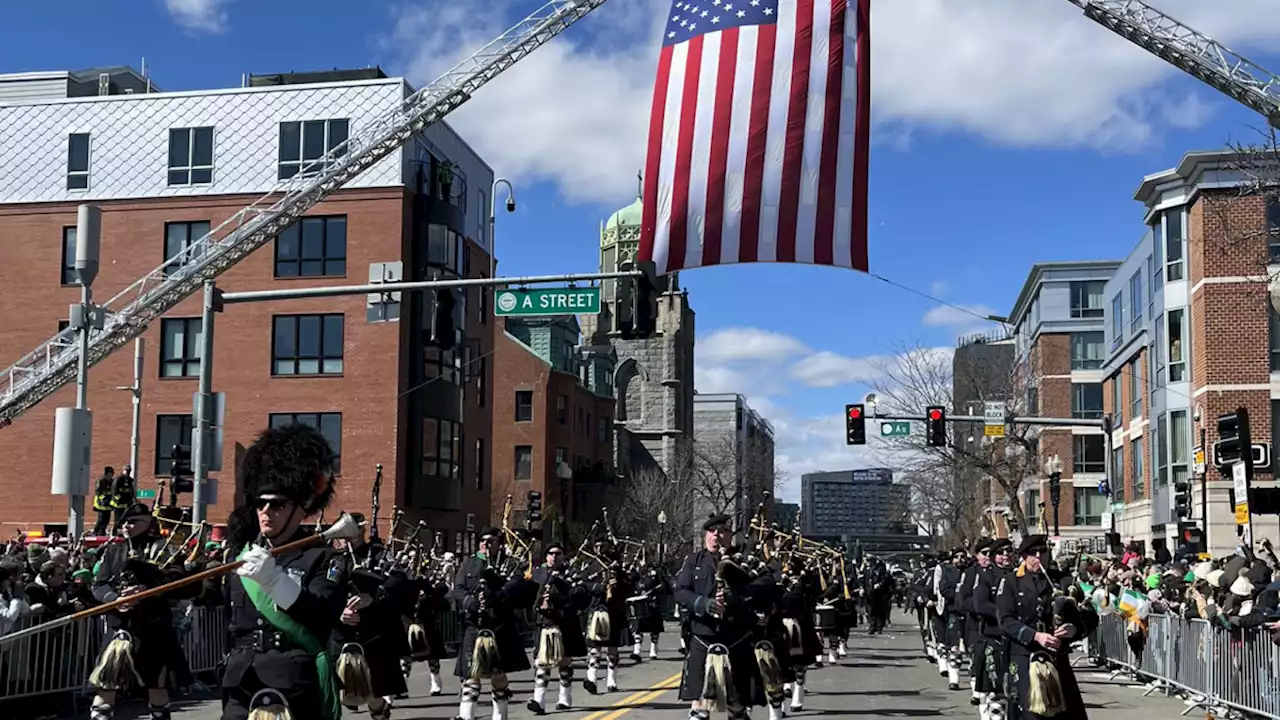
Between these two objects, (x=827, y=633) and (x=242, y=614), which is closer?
(x=242, y=614)

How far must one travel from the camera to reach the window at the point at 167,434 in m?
45.2

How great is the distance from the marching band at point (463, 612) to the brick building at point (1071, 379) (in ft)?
169

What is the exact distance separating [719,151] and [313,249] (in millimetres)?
29713

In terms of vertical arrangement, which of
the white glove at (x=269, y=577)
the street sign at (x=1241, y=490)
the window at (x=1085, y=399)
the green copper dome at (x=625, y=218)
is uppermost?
the green copper dome at (x=625, y=218)

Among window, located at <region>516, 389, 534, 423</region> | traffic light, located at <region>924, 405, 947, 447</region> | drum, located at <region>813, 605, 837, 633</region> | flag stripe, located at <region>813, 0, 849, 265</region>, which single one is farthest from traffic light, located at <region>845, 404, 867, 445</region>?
window, located at <region>516, 389, 534, 423</region>

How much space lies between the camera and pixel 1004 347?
102 metres

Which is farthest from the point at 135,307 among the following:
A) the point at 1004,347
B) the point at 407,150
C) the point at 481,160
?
the point at 1004,347

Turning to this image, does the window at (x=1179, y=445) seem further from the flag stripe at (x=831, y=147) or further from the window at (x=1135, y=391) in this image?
the flag stripe at (x=831, y=147)

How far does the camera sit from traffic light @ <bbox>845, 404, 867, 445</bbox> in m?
34.5

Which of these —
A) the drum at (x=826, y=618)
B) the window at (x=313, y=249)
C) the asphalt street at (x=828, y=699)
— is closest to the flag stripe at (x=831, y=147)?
the asphalt street at (x=828, y=699)

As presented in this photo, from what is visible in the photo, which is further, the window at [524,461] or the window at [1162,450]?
the window at [524,461]

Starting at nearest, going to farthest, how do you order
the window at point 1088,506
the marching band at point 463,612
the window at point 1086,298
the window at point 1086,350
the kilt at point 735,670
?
the marching band at point 463,612 → the kilt at point 735,670 → the window at point 1088,506 → the window at point 1086,350 → the window at point 1086,298

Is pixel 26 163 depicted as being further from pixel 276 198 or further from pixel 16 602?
pixel 16 602

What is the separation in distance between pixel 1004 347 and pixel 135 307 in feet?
268
